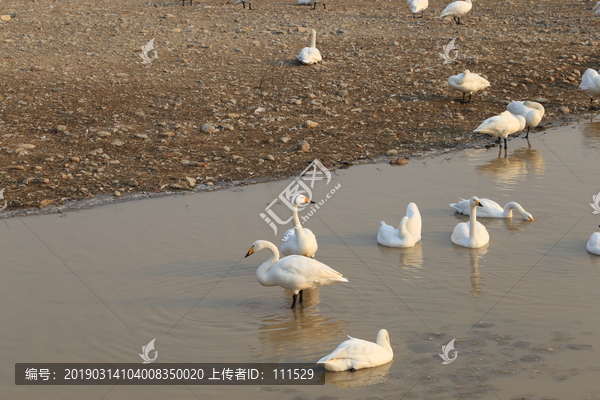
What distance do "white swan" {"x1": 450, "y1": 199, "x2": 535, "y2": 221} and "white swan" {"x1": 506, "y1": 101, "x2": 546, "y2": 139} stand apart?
355 cm

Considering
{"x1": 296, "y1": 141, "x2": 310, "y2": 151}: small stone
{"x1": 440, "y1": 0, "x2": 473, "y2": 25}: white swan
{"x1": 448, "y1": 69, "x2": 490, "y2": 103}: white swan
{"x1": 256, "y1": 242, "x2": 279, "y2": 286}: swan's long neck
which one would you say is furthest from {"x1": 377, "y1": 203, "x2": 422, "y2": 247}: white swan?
{"x1": 440, "y1": 0, "x2": 473, "y2": 25}: white swan

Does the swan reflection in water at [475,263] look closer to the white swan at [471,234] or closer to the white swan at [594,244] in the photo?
the white swan at [471,234]

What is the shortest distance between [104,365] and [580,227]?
5703mm

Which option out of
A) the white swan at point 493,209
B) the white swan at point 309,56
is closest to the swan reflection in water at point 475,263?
the white swan at point 493,209

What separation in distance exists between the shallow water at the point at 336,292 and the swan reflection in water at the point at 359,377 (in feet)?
0.05

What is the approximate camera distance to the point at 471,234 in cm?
816

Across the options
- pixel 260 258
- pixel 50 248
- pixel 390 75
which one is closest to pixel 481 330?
pixel 260 258

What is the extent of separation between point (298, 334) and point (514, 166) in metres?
5.94

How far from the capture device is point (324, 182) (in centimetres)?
1058

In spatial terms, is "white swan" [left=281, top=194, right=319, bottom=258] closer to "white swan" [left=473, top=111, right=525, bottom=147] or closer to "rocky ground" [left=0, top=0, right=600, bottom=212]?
"rocky ground" [left=0, top=0, right=600, bottom=212]

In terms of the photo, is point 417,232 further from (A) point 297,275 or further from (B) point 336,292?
(A) point 297,275

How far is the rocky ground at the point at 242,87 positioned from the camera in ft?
37.0

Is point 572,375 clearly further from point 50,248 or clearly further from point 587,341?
point 50,248

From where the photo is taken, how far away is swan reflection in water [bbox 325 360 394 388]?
18.6 feet
